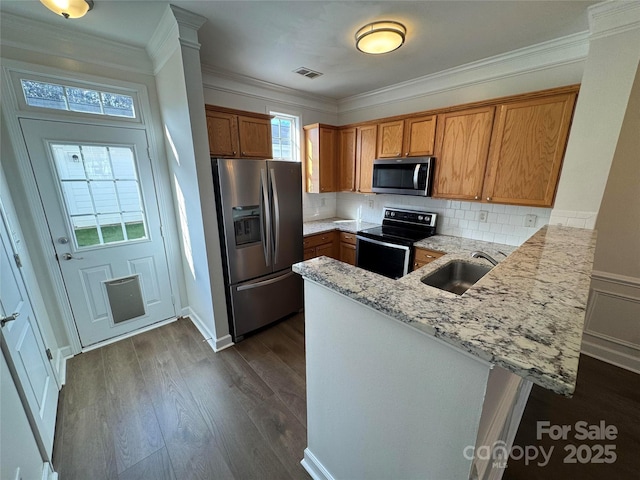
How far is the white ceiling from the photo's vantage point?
1.67 meters

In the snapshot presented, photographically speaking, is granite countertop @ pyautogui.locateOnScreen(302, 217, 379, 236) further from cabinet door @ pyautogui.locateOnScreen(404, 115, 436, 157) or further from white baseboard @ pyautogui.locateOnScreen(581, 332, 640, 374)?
white baseboard @ pyautogui.locateOnScreen(581, 332, 640, 374)

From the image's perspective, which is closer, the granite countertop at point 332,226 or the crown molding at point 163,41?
the crown molding at point 163,41

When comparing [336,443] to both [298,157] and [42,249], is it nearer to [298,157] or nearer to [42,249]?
[42,249]

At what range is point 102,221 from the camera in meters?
2.31

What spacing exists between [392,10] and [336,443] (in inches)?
104

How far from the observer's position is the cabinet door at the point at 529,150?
2033 mm

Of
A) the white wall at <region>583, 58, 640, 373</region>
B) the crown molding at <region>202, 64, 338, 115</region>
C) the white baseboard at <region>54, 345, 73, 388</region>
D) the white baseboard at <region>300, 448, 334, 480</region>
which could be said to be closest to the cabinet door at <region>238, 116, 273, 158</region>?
the crown molding at <region>202, 64, 338, 115</region>

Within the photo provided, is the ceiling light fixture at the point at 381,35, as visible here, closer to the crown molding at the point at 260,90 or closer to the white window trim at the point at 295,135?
the crown molding at the point at 260,90

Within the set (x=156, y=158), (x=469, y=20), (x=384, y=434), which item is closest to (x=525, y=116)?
(x=469, y=20)

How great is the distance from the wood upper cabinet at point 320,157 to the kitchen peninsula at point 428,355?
8.56 ft

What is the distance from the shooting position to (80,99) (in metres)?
2.09

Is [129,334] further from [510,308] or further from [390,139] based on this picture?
[390,139]

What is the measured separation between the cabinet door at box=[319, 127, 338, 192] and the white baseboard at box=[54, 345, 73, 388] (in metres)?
3.17

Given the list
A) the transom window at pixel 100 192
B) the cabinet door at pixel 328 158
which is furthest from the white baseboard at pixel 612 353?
the transom window at pixel 100 192
